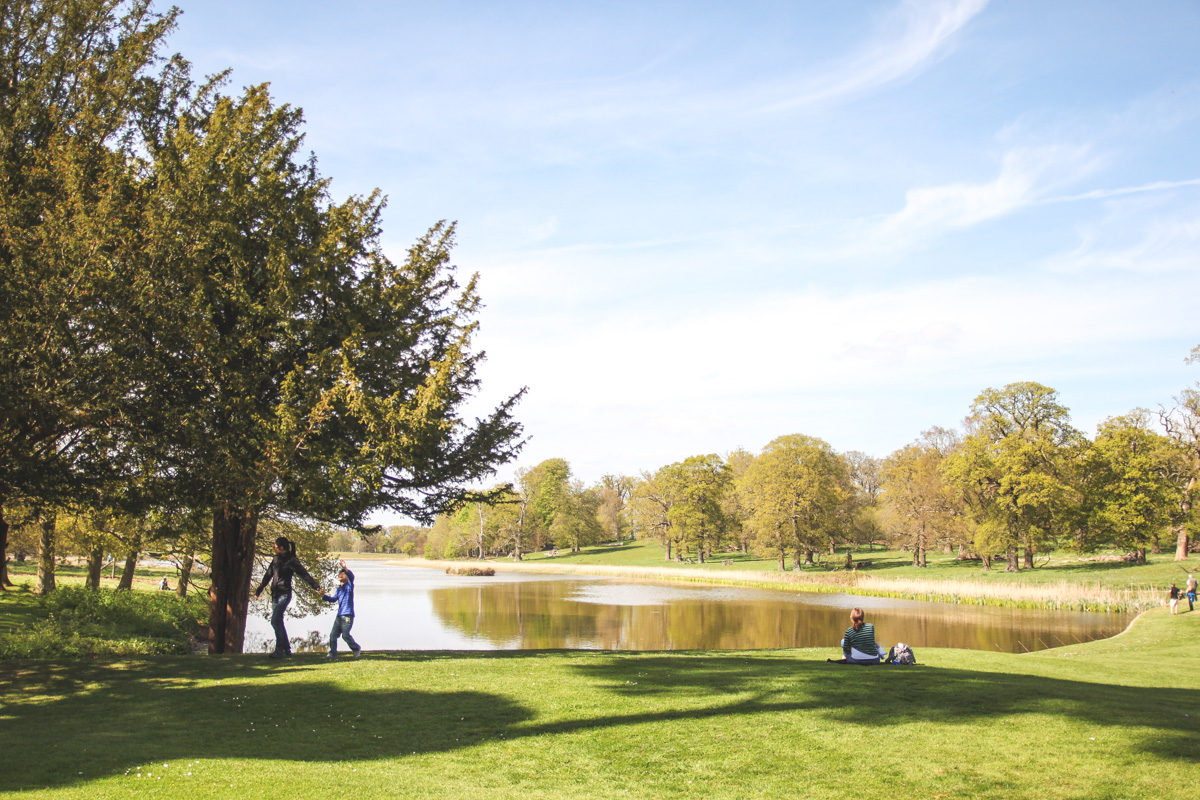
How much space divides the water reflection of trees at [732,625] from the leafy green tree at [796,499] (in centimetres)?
2238

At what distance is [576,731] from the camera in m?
8.79

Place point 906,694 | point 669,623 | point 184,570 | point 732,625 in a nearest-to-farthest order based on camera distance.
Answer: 1. point 906,694
2. point 184,570
3. point 732,625
4. point 669,623

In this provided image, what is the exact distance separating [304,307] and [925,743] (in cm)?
1352

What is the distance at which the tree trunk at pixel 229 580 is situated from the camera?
16.2 metres

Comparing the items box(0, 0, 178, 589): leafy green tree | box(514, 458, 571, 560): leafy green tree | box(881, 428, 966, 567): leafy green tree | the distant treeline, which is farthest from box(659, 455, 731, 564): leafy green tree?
box(0, 0, 178, 589): leafy green tree

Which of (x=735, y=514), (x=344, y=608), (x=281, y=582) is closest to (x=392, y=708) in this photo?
(x=344, y=608)

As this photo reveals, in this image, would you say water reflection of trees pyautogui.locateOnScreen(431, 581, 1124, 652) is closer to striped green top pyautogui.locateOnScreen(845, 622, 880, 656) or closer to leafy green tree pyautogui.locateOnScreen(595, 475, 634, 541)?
striped green top pyautogui.locateOnScreen(845, 622, 880, 656)

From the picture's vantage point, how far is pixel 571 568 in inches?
3241

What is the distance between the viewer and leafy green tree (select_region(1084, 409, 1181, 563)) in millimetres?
50719

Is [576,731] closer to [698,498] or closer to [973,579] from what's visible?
[973,579]

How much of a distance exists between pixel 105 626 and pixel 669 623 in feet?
72.1

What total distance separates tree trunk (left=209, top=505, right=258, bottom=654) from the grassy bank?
36.0m

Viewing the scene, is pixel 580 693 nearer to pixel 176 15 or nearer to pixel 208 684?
pixel 208 684

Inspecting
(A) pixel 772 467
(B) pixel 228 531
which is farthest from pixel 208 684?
(A) pixel 772 467
